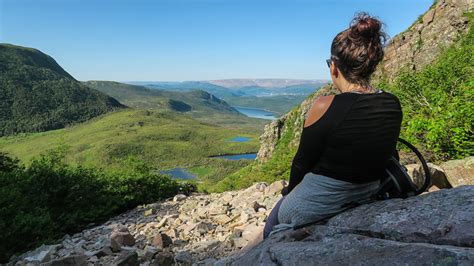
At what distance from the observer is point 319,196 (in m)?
3.28

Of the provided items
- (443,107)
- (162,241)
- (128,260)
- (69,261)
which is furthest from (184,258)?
(443,107)

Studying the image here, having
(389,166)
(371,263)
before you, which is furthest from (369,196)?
(371,263)

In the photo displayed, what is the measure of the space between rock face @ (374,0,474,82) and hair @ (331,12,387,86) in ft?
82.6

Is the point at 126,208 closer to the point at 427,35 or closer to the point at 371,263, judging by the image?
the point at 371,263

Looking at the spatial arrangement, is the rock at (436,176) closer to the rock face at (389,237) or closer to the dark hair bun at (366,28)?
the rock face at (389,237)

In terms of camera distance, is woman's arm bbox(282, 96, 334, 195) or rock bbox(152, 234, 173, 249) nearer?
woman's arm bbox(282, 96, 334, 195)

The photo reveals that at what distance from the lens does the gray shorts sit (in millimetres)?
3223

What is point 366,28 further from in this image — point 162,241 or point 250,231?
point 162,241

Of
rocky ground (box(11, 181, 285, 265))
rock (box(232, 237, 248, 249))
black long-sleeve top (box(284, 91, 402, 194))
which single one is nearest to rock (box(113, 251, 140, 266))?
rocky ground (box(11, 181, 285, 265))

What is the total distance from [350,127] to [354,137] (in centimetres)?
10

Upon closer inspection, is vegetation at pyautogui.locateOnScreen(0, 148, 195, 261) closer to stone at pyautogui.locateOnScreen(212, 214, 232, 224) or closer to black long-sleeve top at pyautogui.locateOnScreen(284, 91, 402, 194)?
stone at pyautogui.locateOnScreen(212, 214, 232, 224)

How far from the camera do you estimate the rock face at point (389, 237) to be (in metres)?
2.57

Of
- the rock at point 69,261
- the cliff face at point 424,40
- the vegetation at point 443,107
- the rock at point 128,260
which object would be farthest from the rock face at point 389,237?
the cliff face at point 424,40

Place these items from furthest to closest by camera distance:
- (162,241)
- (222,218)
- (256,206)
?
1. (256,206)
2. (222,218)
3. (162,241)
